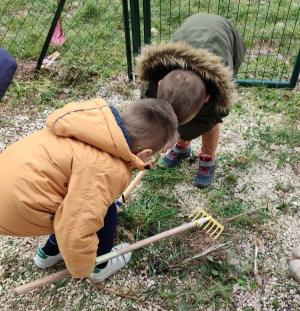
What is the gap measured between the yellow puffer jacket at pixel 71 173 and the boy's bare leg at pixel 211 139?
1.08 meters

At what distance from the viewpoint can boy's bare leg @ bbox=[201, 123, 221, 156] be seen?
8.02ft

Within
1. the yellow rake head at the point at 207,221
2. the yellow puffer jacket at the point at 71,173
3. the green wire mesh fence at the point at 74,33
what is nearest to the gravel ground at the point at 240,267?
the yellow rake head at the point at 207,221

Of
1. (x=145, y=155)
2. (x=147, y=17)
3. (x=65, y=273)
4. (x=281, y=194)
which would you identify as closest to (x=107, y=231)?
(x=65, y=273)

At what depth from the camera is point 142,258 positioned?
214 centimetres

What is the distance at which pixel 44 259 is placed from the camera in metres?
2.03

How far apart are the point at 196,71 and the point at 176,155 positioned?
98cm

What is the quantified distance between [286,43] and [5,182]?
12.1 ft

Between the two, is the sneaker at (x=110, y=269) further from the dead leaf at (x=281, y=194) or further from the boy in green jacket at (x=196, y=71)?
the dead leaf at (x=281, y=194)

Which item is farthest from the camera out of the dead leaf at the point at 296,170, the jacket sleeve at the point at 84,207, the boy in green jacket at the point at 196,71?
the dead leaf at the point at 296,170

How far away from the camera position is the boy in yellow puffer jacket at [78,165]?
140 centimetres

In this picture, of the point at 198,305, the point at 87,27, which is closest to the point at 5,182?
the point at 198,305

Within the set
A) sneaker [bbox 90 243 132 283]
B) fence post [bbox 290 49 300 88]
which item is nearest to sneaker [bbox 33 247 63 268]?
sneaker [bbox 90 243 132 283]

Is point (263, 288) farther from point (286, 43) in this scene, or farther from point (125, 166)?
point (286, 43)

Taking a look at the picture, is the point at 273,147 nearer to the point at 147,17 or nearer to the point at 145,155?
the point at 147,17
